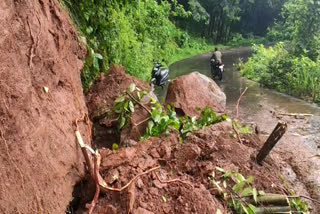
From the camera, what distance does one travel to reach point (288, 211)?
3838 millimetres

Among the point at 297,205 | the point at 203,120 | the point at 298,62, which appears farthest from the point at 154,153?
the point at 298,62

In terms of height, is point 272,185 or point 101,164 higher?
point 101,164

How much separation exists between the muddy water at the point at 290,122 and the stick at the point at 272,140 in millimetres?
718

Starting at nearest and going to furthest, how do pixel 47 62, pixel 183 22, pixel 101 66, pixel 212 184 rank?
pixel 47 62, pixel 212 184, pixel 101 66, pixel 183 22

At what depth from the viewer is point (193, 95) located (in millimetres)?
7395

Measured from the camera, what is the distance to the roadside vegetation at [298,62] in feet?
36.8

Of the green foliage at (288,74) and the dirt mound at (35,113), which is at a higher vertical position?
the dirt mound at (35,113)

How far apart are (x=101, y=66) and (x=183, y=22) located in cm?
2474

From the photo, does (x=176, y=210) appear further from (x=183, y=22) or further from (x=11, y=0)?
(x=183, y=22)

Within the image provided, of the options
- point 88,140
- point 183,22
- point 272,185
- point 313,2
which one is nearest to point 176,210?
point 88,140

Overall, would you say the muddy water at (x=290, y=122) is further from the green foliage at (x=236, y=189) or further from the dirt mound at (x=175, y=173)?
the green foliage at (x=236, y=189)

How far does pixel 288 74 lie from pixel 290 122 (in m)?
4.32

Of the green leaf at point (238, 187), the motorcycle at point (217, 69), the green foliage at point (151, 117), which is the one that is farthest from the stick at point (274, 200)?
the motorcycle at point (217, 69)

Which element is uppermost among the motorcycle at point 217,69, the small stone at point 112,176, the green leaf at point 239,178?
the small stone at point 112,176
